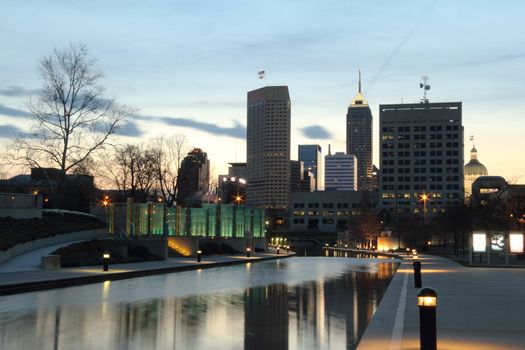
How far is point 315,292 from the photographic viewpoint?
21.7 metres

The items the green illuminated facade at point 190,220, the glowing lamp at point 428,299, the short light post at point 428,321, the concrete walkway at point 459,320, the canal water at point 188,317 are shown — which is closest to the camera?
the short light post at point 428,321

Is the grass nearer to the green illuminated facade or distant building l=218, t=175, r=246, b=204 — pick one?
the green illuminated facade

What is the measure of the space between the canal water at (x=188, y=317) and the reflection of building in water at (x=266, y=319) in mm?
18

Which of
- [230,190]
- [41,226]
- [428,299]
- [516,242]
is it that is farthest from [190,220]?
[230,190]

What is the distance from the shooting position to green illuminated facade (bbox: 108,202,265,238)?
51638 mm

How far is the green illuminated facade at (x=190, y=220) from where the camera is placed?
5164cm

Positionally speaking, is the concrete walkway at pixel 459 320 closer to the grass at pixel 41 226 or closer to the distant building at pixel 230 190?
the grass at pixel 41 226

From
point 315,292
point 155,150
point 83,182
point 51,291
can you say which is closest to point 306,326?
point 315,292

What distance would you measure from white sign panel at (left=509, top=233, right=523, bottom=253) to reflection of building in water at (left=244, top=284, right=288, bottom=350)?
23.2 meters

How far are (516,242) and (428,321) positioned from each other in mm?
33746

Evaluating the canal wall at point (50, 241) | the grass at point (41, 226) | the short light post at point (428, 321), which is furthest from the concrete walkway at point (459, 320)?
the grass at point (41, 226)

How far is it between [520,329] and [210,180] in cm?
8935

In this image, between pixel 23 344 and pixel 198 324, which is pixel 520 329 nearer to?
pixel 198 324

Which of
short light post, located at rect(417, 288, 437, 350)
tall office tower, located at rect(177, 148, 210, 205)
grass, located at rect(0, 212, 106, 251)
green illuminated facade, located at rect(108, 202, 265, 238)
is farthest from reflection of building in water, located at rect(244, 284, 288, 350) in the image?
tall office tower, located at rect(177, 148, 210, 205)
